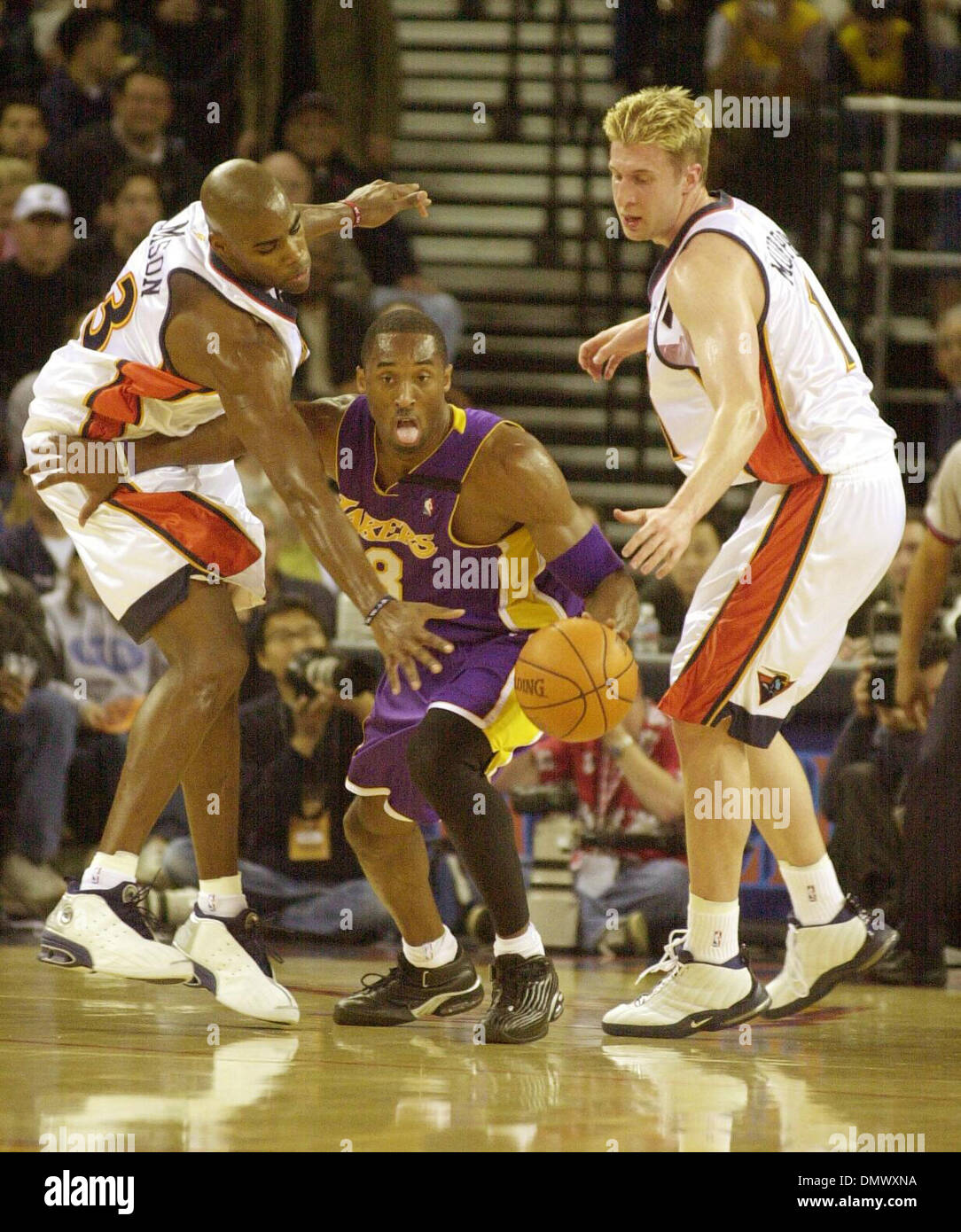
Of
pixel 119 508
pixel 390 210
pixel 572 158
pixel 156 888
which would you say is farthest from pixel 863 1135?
pixel 572 158

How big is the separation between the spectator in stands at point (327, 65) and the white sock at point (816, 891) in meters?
5.94

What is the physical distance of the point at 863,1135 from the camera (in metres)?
2.90

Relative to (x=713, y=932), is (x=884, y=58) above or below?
above

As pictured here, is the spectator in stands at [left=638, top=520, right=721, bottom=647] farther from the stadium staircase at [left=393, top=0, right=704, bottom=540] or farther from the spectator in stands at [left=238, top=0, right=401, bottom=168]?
the spectator in stands at [left=238, top=0, right=401, bottom=168]

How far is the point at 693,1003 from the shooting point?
3996mm

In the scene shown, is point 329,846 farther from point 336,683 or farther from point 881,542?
point 881,542

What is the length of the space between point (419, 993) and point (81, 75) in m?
6.55

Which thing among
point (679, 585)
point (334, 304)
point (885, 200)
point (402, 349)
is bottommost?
point (679, 585)

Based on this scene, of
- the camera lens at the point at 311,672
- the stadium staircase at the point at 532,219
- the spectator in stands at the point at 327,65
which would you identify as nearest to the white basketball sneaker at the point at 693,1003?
the camera lens at the point at 311,672

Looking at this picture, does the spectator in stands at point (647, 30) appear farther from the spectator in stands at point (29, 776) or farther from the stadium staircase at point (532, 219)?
the spectator in stands at point (29, 776)

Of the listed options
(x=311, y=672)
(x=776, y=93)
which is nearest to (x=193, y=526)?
(x=311, y=672)

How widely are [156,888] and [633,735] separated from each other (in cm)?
176

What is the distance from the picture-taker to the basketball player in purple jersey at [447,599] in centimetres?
395

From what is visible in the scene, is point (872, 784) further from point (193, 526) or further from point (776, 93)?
point (776, 93)
